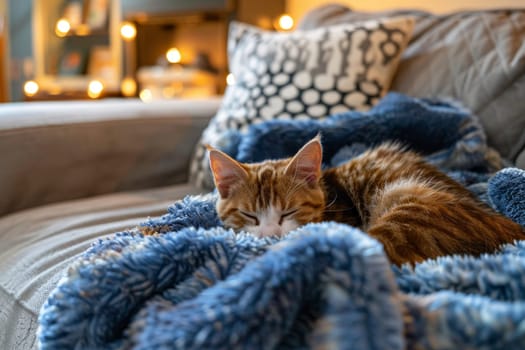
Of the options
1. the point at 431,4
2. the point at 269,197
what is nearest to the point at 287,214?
the point at 269,197

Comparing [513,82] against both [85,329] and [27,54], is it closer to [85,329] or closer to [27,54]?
[85,329]

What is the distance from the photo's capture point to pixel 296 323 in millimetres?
478

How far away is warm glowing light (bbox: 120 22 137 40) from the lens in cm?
397

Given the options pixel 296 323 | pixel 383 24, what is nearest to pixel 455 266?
pixel 296 323

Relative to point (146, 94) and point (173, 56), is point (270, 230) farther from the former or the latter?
point (173, 56)

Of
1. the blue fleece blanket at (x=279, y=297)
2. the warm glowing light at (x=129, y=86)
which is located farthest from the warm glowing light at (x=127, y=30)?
the blue fleece blanket at (x=279, y=297)

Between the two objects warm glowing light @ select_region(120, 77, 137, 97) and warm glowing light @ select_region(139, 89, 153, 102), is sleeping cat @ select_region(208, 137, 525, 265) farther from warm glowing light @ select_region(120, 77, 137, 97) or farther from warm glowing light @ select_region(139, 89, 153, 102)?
warm glowing light @ select_region(120, 77, 137, 97)

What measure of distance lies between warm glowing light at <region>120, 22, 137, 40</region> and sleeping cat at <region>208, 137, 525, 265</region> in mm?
3319

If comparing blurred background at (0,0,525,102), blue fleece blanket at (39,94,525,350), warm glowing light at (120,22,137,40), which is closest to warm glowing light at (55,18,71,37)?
blurred background at (0,0,525,102)

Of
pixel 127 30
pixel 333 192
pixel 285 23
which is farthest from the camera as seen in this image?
pixel 127 30

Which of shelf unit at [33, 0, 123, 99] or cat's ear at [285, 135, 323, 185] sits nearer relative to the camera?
cat's ear at [285, 135, 323, 185]

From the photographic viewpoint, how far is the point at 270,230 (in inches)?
36.8

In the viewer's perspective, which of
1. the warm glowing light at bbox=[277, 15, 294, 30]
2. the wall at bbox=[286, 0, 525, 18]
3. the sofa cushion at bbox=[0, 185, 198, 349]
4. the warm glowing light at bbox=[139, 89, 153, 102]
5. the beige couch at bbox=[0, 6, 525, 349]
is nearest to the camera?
the sofa cushion at bbox=[0, 185, 198, 349]

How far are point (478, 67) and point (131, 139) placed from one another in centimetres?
96
